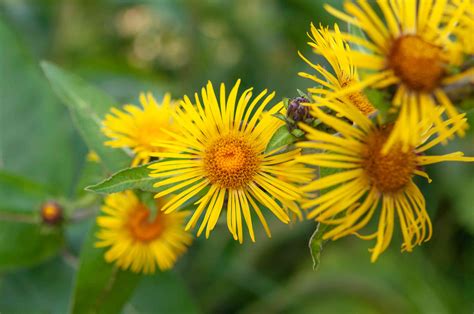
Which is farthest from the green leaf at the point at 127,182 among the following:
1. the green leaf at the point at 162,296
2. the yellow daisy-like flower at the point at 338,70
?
the green leaf at the point at 162,296

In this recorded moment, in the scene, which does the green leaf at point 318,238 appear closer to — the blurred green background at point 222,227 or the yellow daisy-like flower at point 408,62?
the yellow daisy-like flower at point 408,62

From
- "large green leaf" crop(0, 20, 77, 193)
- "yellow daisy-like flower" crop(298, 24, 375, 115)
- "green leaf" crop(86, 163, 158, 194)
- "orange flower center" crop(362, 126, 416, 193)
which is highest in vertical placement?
"large green leaf" crop(0, 20, 77, 193)

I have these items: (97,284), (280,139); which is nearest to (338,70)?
(280,139)

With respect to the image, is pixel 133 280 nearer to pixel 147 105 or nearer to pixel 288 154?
pixel 147 105

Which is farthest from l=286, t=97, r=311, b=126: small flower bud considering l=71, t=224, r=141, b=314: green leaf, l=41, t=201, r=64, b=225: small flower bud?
l=41, t=201, r=64, b=225: small flower bud

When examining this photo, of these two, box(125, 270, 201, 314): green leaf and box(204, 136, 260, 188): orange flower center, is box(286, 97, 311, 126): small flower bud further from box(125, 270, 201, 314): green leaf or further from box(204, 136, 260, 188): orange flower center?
box(125, 270, 201, 314): green leaf

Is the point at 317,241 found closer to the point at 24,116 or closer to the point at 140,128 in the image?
the point at 140,128
